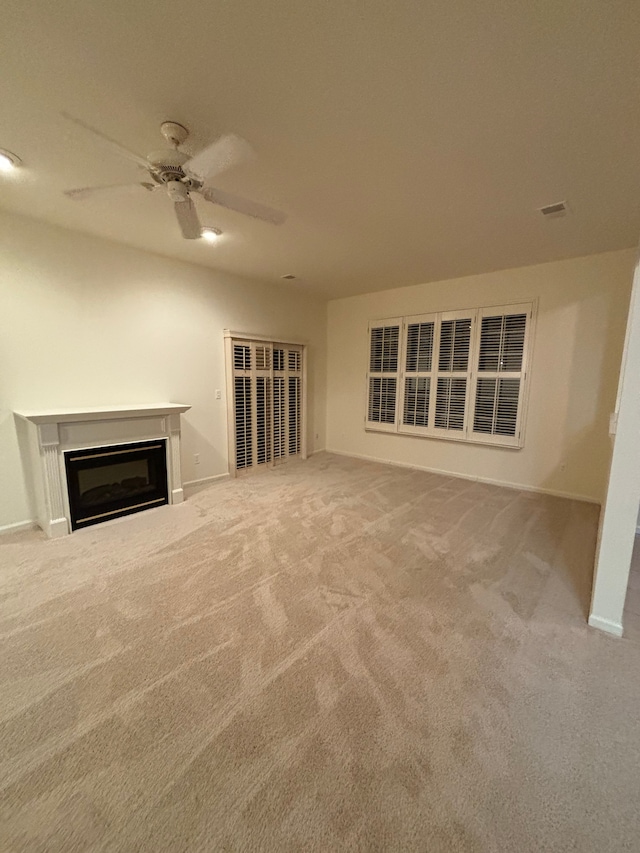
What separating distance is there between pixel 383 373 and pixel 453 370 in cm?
112

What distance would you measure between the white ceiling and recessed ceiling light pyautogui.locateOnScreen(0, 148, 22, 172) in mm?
59

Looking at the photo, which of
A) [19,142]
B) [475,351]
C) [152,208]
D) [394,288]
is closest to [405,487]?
[475,351]

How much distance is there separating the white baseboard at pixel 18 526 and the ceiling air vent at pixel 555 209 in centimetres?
513

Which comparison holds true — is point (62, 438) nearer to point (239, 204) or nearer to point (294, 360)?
point (239, 204)

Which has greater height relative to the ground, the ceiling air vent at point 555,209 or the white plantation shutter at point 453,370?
the ceiling air vent at point 555,209

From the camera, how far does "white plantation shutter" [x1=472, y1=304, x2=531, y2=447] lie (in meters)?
4.16

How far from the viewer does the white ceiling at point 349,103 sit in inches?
50.2

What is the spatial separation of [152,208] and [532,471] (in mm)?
4802

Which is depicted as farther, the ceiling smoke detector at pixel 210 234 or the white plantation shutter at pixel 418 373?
the white plantation shutter at pixel 418 373

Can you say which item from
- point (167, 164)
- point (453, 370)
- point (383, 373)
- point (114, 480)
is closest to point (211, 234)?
point (167, 164)

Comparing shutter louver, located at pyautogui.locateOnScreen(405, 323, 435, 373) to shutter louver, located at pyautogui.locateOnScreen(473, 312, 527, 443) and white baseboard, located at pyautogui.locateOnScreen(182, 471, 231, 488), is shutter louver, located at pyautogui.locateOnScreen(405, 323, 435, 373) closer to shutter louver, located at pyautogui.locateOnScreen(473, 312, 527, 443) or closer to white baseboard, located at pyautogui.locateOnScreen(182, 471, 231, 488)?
shutter louver, located at pyautogui.locateOnScreen(473, 312, 527, 443)

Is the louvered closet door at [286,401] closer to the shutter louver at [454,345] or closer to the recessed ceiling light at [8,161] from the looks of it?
the shutter louver at [454,345]

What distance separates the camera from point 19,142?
1.94m

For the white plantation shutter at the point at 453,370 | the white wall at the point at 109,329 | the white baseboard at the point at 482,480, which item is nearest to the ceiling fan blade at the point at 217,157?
the white wall at the point at 109,329
